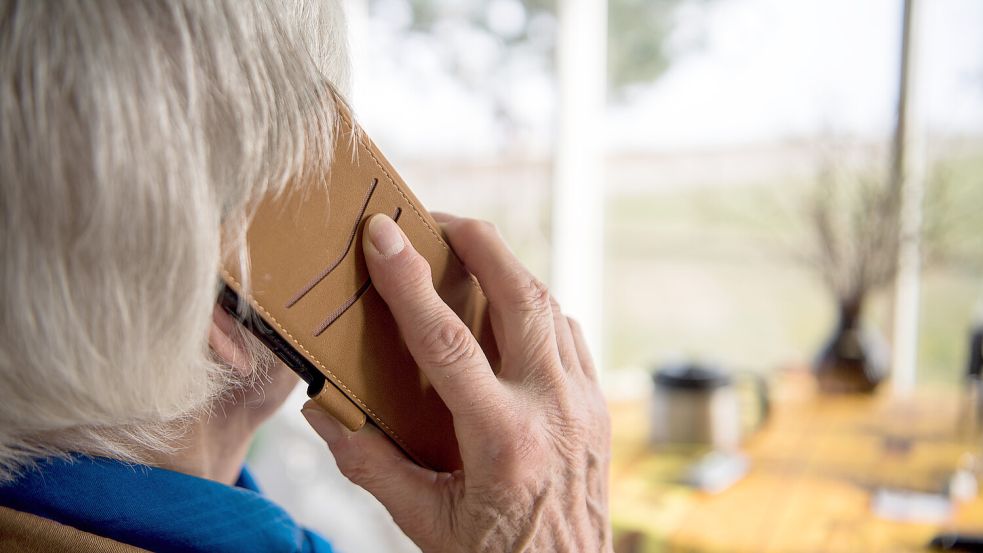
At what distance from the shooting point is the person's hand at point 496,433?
583 millimetres

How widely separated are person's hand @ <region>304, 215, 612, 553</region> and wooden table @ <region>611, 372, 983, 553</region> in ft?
1.67

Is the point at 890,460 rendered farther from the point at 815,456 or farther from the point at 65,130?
the point at 65,130

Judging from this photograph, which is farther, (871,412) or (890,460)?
(871,412)

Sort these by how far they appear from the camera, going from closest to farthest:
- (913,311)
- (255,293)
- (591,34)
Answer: (255,293) → (913,311) → (591,34)

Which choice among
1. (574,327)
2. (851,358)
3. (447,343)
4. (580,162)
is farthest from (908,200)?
(447,343)

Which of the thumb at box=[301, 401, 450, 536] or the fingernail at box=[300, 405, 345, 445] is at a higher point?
the fingernail at box=[300, 405, 345, 445]

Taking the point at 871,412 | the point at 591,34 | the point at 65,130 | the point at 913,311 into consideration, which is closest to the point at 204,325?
the point at 65,130

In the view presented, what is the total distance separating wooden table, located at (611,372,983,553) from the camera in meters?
1.12

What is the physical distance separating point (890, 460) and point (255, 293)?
1330 mm

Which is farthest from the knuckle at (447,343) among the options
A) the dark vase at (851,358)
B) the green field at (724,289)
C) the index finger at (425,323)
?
the green field at (724,289)

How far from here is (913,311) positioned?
215 centimetres

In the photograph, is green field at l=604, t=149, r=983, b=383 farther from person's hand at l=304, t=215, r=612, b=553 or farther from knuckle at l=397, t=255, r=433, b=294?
knuckle at l=397, t=255, r=433, b=294

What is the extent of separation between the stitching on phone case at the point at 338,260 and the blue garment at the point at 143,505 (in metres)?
0.19

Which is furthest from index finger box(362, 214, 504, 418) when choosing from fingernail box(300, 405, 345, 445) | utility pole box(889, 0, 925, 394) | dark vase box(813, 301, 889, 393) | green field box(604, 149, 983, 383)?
green field box(604, 149, 983, 383)
